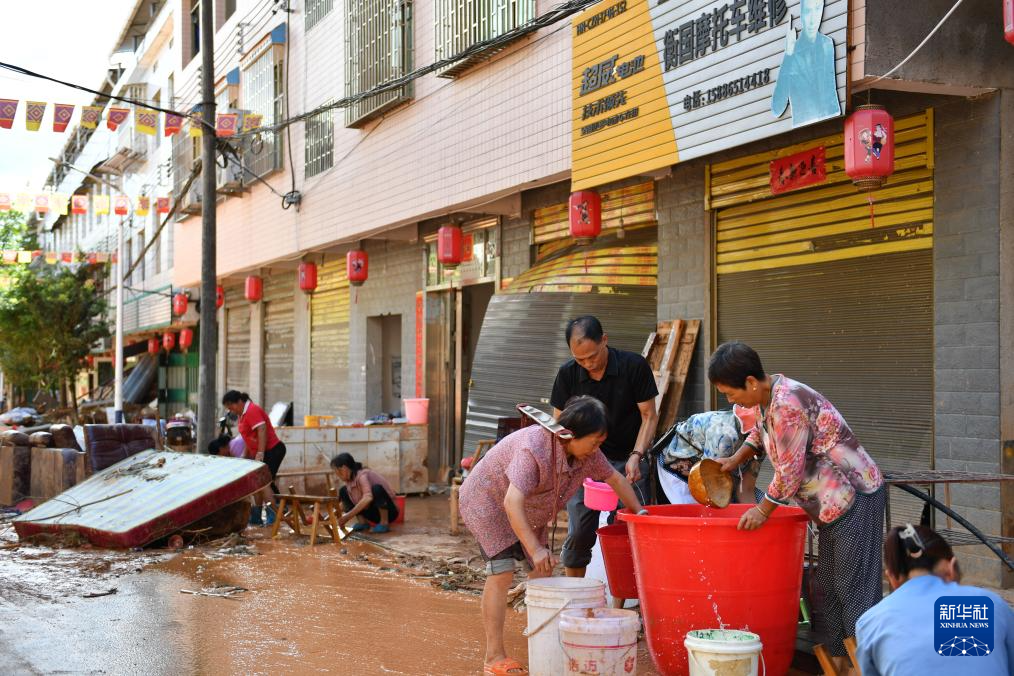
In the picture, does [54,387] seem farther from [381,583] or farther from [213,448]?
[381,583]

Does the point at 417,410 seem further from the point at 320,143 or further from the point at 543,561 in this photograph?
the point at 543,561

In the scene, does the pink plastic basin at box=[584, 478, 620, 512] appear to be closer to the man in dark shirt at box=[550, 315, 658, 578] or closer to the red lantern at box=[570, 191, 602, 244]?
the man in dark shirt at box=[550, 315, 658, 578]

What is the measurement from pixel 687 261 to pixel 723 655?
6.37 meters

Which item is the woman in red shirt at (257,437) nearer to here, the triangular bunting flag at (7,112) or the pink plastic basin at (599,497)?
the pink plastic basin at (599,497)

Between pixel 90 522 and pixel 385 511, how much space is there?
298cm

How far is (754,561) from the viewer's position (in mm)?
4812

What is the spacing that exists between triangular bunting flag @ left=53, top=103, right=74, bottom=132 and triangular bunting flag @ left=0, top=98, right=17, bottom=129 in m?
0.91

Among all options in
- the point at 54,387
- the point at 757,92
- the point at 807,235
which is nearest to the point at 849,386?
the point at 807,235

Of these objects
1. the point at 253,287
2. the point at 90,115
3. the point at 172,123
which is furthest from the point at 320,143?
the point at 172,123

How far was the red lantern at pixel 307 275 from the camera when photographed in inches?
773

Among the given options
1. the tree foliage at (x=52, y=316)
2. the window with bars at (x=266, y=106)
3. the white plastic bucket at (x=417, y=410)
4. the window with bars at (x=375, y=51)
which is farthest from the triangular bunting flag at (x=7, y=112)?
the tree foliage at (x=52, y=316)

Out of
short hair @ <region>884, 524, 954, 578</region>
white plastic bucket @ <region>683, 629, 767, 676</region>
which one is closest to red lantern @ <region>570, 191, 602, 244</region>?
white plastic bucket @ <region>683, 629, 767, 676</region>

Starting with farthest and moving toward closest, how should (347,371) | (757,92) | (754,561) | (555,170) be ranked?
(347,371) < (555,170) < (757,92) < (754,561)

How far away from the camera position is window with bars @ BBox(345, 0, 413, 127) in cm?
1514
